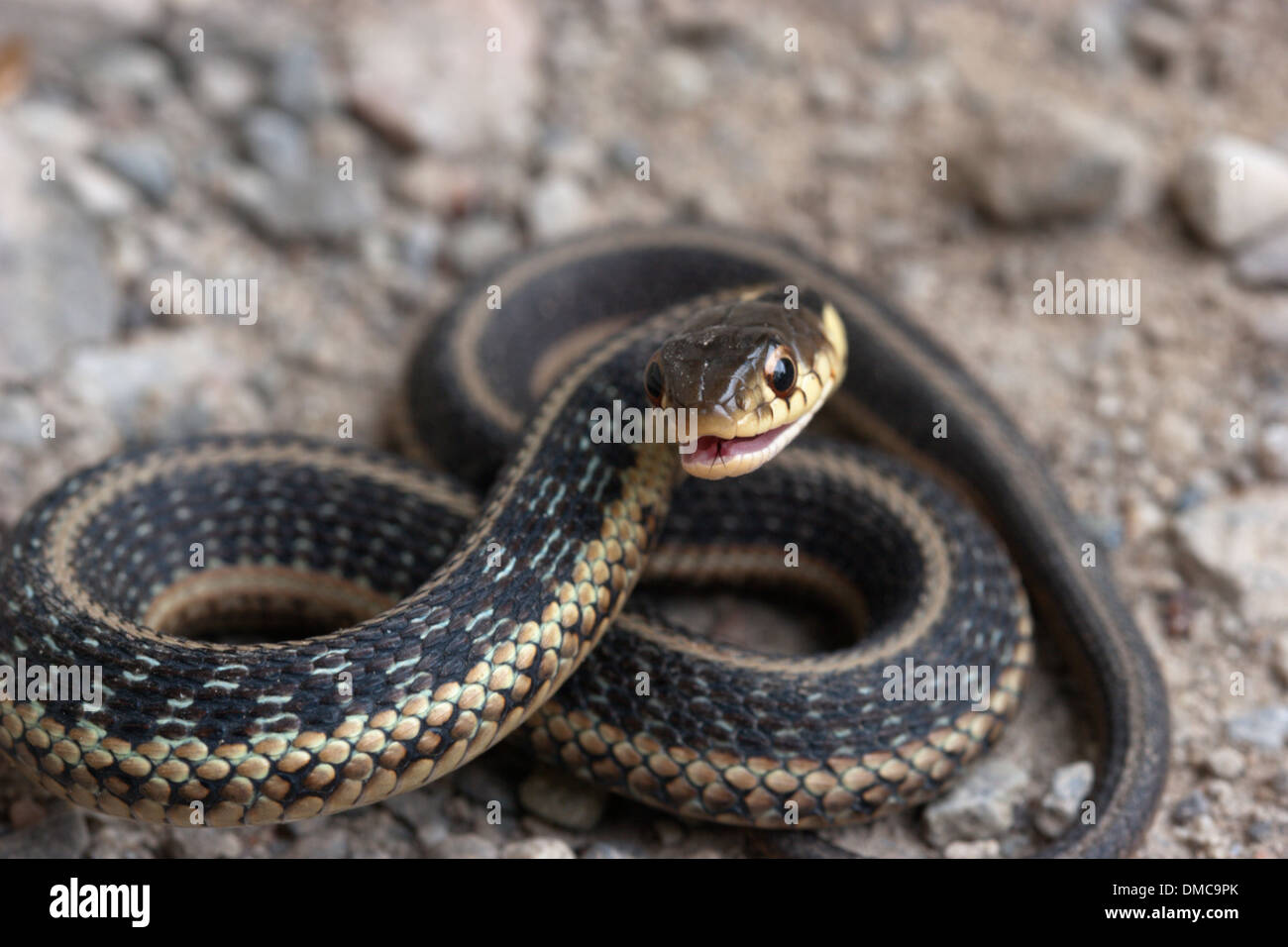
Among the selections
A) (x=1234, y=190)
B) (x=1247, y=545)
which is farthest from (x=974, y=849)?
(x=1234, y=190)

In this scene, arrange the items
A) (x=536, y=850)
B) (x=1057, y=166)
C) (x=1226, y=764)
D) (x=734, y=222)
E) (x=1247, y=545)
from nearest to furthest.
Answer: (x=536, y=850) < (x=1226, y=764) < (x=1247, y=545) < (x=1057, y=166) < (x=734, y=222)

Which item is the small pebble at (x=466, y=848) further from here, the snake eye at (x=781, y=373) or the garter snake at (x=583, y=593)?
the snake eye at (x=781, y=373)

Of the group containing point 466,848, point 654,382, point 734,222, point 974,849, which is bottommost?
point 974,849

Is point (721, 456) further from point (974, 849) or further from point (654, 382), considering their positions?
point (974, 849)

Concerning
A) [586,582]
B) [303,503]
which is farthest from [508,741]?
[303,503]

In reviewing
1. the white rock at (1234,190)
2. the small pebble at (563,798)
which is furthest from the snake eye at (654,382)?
the white rock at (1234,190)

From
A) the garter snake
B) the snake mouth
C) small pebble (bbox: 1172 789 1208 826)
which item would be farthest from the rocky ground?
the snake mouth
